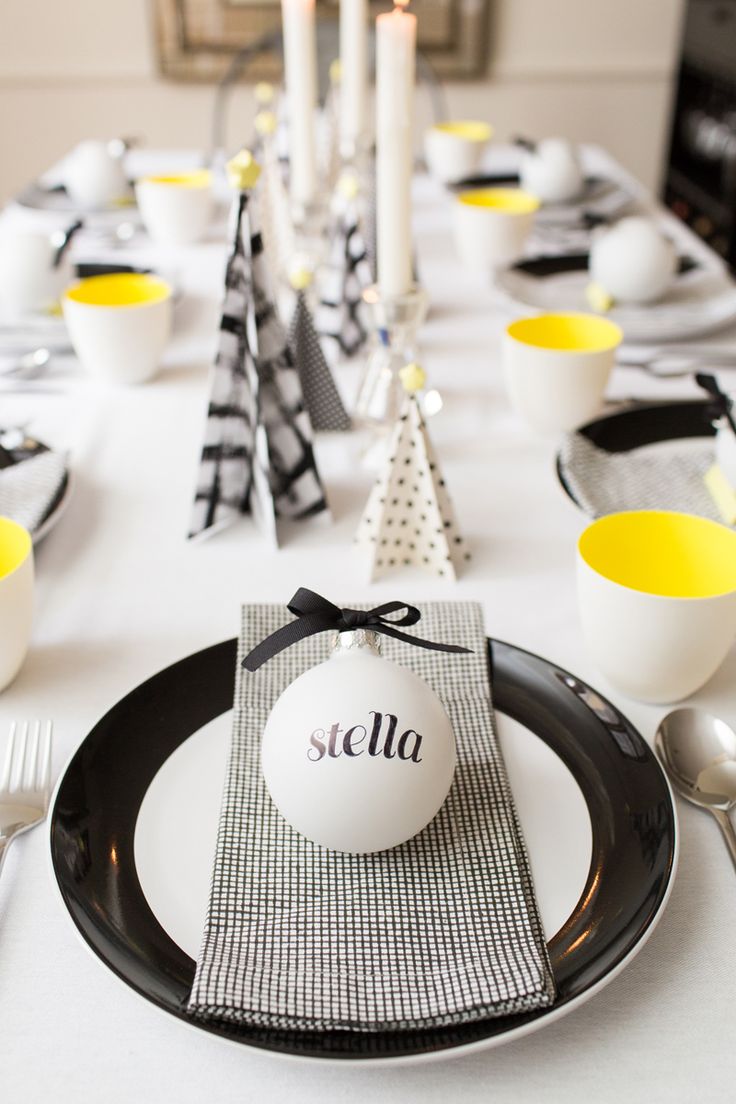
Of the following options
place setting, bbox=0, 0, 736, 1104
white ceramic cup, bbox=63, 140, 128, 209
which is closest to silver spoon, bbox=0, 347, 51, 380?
place setting, bbox=0, 0, 736, 1104

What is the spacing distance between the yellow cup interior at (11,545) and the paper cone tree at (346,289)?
51 centimetres

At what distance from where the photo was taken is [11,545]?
23.4 inches

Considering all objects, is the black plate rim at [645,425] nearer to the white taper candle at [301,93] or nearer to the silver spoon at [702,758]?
the silver spoon at [702,758]

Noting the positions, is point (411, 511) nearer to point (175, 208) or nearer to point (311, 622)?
point (311, 622)

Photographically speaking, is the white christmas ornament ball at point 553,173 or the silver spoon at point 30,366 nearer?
the silver spoon at point 30,366

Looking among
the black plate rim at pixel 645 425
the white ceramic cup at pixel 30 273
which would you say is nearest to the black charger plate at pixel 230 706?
the black plate rim at pixel 645 425

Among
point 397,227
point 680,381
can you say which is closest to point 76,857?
point 397,227

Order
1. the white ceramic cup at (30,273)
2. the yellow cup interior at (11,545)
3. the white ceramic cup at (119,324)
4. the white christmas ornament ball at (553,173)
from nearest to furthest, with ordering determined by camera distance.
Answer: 1. the yellow cup interior at (11,545)
2. the white ceramic cup at (119,324)
3. the white ceramic cup at (30,273)
4. the white christmas ornament ball at (553,173)

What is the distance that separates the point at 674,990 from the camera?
0.41m

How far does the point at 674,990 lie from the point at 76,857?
26 centimetres

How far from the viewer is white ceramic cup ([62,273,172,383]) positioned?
922 millimetres

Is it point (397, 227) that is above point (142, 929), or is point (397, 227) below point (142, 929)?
above

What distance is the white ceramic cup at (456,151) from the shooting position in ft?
5.27

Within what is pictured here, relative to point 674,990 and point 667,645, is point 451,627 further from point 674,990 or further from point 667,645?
point 674,990
